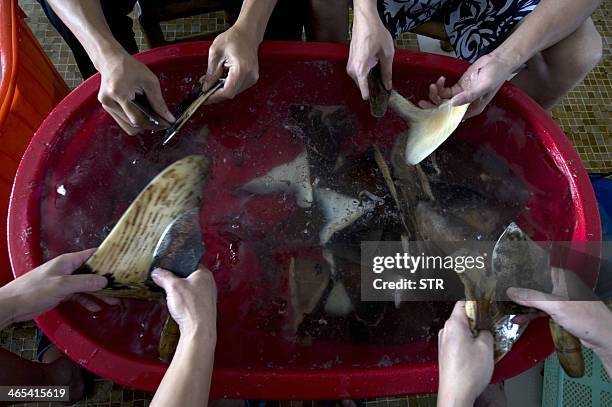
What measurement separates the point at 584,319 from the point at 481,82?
53 cm

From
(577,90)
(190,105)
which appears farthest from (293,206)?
(577,90)

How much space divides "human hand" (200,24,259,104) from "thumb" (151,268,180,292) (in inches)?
15.9

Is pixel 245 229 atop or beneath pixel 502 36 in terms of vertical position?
beneath

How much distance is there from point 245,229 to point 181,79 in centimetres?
40

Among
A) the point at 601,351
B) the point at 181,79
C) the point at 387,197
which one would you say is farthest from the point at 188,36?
the point at 601,351

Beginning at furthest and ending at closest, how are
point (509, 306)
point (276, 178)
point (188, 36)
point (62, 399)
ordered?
point (188, 36) < point (276, 178) < point (62, 399) < point (509, 306)

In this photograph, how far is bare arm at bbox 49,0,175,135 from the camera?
1003mm

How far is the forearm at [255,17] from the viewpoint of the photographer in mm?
1109

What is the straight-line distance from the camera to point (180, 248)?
0.99m

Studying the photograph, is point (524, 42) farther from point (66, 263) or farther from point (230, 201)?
point (66, 263)

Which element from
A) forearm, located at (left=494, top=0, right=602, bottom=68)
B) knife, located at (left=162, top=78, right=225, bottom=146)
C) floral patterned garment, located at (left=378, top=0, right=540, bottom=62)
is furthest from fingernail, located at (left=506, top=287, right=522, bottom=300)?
knife, located at (left=162, top=78, right=225, bottom=146)

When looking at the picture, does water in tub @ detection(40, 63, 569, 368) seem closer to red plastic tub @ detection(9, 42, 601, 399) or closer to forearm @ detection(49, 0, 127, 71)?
red plastic tub @ detection(9, 42, 601, 399)

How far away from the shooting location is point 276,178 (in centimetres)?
128

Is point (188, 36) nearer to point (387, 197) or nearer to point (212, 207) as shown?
point (212, 207)
